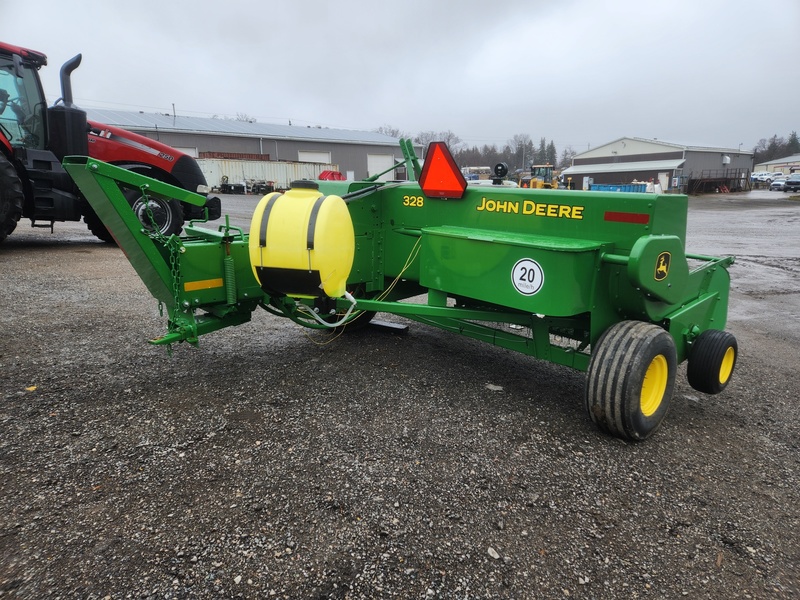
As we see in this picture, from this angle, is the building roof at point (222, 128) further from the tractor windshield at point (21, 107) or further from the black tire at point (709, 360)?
the black tire at point (709, 360)

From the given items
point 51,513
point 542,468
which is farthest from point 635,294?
point 51,513

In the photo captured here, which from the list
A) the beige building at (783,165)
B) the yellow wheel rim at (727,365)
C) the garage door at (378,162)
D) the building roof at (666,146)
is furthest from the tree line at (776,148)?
the yellow wheel rim at (727,365)

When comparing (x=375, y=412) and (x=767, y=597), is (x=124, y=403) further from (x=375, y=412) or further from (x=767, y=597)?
(x=767, y=597)

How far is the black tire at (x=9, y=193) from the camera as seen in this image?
6852 mm

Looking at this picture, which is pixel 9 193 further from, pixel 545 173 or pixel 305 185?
pixel 545 173

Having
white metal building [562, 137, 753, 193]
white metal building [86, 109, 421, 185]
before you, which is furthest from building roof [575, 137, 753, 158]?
white metal building [86, 109, 421, 185]

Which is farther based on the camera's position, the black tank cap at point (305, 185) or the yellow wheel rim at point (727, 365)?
the yellow wheel rim at point (727, 365)

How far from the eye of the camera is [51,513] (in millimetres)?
2182

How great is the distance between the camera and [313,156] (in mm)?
39906

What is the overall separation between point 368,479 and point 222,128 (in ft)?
127

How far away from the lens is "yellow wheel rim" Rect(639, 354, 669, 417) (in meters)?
2.97

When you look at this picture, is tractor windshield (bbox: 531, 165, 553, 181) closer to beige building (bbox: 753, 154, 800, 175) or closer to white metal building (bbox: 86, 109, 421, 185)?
white metal building (bbox: 86, 109, 421, 185)

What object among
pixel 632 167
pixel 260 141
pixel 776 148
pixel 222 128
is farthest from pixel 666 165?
pixel 776 148

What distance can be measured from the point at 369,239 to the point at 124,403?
1979 mm
